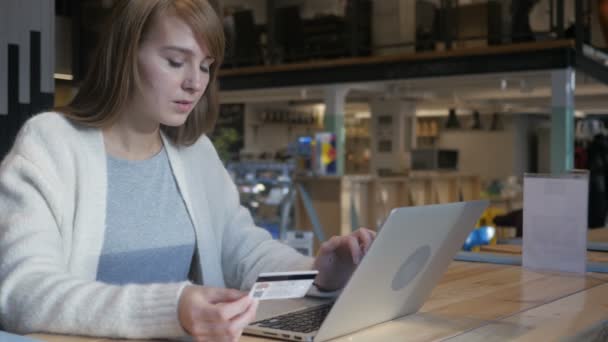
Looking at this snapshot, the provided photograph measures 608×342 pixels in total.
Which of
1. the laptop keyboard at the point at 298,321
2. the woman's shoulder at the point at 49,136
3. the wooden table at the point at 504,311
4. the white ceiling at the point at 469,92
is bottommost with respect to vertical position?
the wooden table at the point at 504,311

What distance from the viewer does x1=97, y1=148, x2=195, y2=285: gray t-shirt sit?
4.73ft

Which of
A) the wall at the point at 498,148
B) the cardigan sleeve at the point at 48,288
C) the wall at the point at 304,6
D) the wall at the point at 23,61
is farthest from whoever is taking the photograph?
the wall at the point at 498,148

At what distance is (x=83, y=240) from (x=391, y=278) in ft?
1.90

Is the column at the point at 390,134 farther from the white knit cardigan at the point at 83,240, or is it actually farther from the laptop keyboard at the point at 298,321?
the laptop keyboard at the point at 298,321

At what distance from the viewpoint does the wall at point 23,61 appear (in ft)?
10.3

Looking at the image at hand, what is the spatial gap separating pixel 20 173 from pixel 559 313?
100 cm

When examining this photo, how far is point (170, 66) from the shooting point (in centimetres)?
136

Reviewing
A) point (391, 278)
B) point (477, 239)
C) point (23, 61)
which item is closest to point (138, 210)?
point (391, 278)

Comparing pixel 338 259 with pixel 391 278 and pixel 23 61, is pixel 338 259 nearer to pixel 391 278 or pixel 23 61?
pixel 391 278

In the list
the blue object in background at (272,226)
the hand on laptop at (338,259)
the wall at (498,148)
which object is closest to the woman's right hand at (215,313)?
the hand on laptop at (338,259)

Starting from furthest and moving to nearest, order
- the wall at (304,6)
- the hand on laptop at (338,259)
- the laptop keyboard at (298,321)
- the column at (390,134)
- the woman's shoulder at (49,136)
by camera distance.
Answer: the wall at (304,6)
the column at (390,134)
the hand on laptop at (338,259)
the woman's shoulder at (49,136)
the laptop keyboard at (298,321)

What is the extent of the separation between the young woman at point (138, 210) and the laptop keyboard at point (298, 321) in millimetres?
146

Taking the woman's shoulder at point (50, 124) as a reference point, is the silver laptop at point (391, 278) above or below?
below

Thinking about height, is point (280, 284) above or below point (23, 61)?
below
